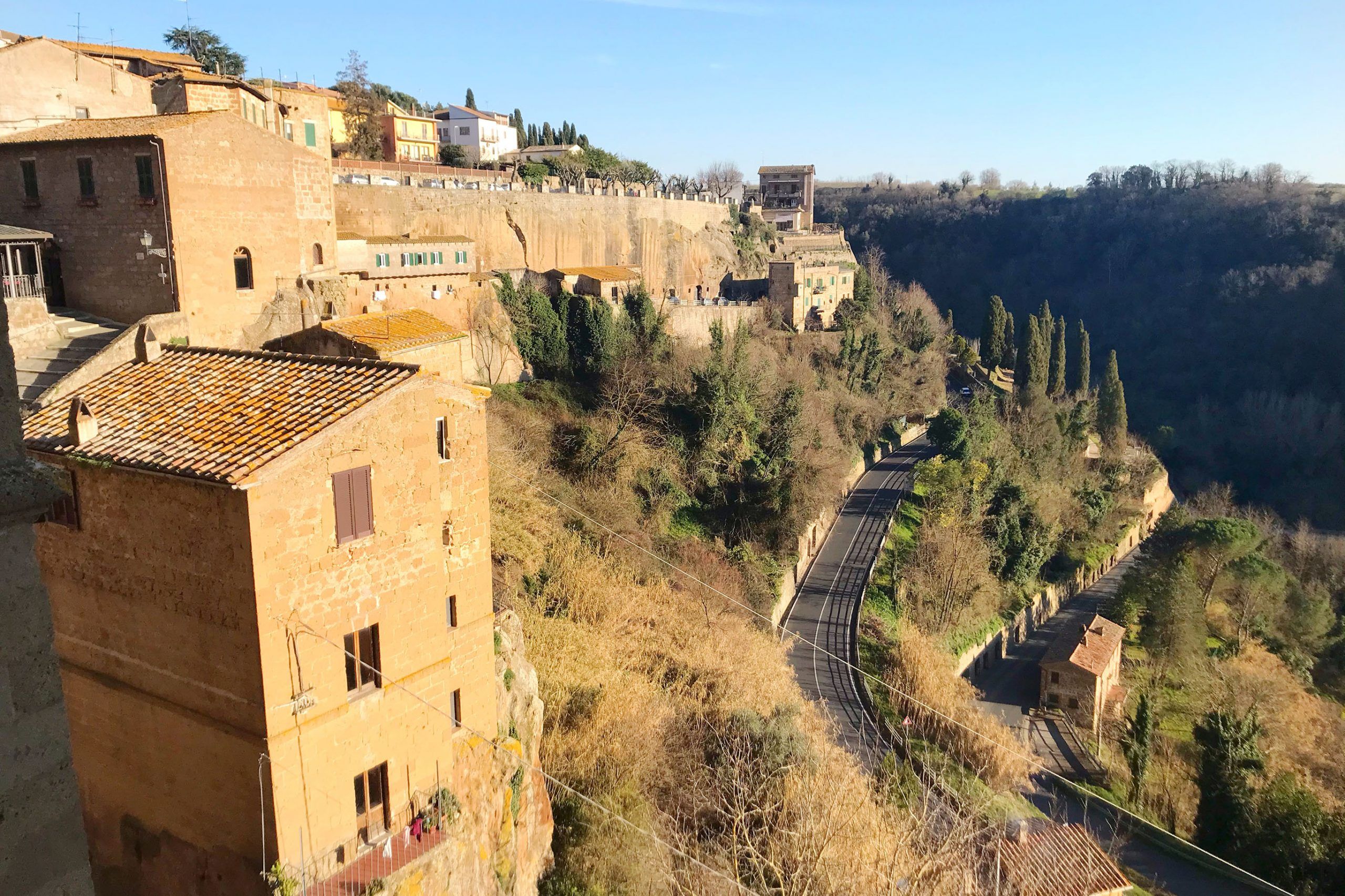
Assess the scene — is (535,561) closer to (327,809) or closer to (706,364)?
(327,809)

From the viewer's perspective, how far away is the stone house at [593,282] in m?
31.6

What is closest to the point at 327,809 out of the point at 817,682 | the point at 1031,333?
the point at 817,682

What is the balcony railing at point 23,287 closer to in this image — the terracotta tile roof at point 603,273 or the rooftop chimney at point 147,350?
the rooftop chimney at point 147,350

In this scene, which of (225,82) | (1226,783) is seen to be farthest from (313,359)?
(1226,783)

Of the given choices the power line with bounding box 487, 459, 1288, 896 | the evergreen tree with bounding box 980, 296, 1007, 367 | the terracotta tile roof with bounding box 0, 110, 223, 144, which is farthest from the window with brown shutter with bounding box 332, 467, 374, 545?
the evergreen tree with bounding box 980, 296, 1007, 367

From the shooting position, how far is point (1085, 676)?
26.8 metres

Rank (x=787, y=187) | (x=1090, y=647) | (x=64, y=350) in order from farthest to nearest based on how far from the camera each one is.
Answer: (x=787, y=187) → (x=1090, y=647) → (x=64, y=350)

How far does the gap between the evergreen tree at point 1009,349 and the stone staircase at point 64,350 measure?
4791cm

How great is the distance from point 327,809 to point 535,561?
10.6m

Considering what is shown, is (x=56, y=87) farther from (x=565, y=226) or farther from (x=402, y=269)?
(x=565, y=226)

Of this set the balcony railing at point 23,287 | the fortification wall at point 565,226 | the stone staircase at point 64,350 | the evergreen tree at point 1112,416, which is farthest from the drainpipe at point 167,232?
the evergreen tree at point 1112,416

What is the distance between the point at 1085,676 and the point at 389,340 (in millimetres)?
22018

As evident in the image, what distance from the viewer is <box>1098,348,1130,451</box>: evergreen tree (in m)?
45.6

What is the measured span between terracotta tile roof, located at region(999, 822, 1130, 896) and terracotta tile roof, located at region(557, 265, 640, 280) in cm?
2250
